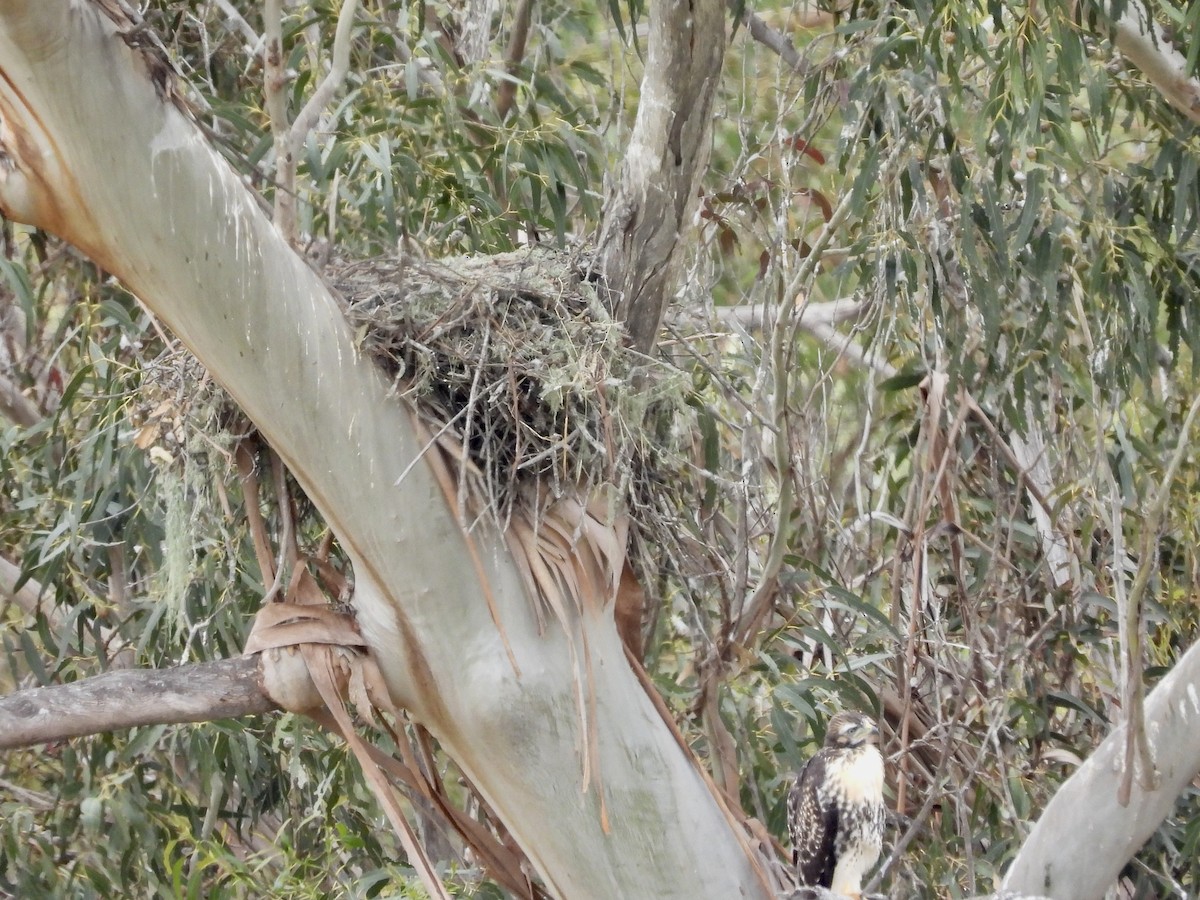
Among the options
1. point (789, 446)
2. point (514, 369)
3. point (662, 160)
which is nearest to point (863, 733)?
point (789, 446)

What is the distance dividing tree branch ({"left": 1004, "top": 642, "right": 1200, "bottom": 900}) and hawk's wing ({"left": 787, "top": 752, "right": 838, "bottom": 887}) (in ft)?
2.64

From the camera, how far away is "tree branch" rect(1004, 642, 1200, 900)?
2.19m

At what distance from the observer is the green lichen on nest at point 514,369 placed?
2121 millimetres

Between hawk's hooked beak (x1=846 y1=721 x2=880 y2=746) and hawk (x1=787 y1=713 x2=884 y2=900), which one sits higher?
hawk's hooked beak (x1=846 y1=721 x2=880 y2=746)

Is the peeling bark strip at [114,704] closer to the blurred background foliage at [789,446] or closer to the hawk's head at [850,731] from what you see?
the blurred background foliage at [789,446]

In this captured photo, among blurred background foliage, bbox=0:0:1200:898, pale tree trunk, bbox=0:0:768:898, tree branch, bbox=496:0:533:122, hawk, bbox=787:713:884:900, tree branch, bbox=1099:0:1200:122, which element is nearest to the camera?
pale tree trunk, bbox=0:0:768:898

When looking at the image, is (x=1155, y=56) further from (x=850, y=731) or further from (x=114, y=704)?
(x=114, y=704)

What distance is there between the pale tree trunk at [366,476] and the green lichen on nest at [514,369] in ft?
0.27

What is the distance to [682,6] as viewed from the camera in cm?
208

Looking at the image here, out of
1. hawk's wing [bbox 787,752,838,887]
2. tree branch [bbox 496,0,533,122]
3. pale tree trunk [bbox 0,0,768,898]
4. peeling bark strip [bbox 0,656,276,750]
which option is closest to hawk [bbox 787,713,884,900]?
hawk's wing [bbox 787,752,838,887]

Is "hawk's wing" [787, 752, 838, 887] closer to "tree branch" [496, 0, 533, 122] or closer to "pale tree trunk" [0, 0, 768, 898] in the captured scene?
"pale tree trunk" [0, 0, 768, 898]

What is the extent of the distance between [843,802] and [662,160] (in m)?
1.49

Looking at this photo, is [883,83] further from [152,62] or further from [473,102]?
[152,62]

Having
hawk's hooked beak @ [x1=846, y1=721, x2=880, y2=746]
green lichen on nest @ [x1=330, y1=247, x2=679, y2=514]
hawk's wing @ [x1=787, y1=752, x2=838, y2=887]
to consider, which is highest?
green lichen on nest @ [x1=330, y1=247, x2=679, y2=514]
